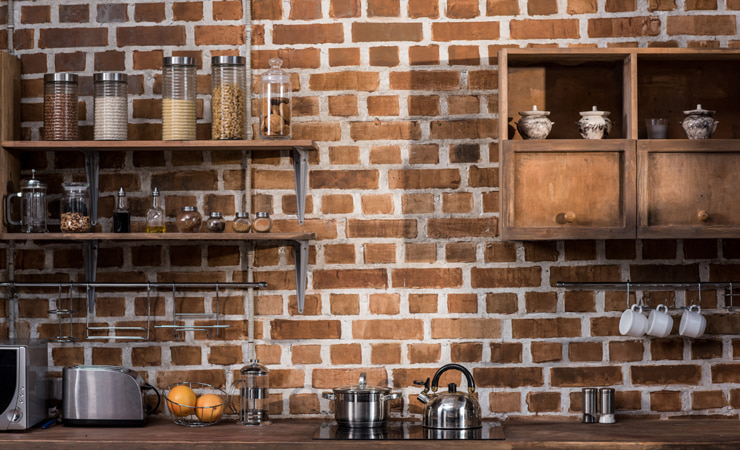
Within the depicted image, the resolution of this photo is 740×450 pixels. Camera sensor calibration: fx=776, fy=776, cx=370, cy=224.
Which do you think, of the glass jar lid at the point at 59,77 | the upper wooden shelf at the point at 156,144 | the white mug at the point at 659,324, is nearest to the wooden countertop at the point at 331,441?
the white mug at the point at 659,324

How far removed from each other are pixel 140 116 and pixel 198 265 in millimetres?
542

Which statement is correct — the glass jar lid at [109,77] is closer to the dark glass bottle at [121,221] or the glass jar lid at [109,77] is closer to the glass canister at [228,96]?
the glass canister at [228,96]

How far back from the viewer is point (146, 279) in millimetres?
2621

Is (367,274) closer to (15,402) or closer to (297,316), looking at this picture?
(297,316)

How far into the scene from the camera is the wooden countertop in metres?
2.18

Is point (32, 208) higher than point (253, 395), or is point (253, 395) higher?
point (32, 208)

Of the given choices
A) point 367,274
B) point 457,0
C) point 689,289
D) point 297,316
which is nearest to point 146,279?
point 297,316

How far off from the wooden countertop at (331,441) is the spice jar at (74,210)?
620mm

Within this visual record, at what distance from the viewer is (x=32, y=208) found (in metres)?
2.48

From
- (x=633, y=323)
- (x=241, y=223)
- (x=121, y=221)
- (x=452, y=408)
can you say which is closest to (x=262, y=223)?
(x=241, y=223)

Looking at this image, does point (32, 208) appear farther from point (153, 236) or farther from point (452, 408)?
point (452, 408)

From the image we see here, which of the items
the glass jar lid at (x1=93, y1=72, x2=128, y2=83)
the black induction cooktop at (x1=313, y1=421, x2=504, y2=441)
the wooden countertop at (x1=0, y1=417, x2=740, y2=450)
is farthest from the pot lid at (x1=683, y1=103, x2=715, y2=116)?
the glass jar lid at (x1=93, y1=72, x2=128, y2=83)

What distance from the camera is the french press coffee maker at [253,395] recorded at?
8.17 ft

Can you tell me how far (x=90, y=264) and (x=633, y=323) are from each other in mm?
1792
